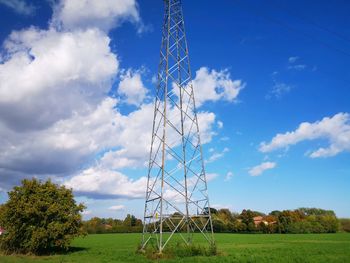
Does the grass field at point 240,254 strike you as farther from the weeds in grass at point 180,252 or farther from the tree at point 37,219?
the tree at point 37,219

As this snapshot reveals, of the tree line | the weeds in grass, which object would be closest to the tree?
the weeds in grass

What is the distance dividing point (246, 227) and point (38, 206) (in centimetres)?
8127

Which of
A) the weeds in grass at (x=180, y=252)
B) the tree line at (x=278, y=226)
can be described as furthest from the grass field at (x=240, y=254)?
the tree line at (x=278, y=226)

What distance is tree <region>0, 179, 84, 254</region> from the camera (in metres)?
33.0

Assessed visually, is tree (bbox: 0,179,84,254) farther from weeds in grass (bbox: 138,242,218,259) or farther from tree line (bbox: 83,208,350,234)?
tree line (bbox: 83,208,350,234)

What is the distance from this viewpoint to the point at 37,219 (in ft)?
111

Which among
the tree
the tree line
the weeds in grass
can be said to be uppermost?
the tree line

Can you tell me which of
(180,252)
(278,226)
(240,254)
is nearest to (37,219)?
(180,252)

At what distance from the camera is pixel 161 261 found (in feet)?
78.3

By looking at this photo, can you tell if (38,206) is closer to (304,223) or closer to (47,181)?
(47,181)

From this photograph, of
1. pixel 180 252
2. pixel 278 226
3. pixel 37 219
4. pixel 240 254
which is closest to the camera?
pixel 180 252

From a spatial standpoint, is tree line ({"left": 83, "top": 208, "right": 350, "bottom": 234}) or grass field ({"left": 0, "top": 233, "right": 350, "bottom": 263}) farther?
tree line ({"left": 83, "top": 208, "right": 350, "bottom": 234})

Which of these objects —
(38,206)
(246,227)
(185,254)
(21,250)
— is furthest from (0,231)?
(246,227)

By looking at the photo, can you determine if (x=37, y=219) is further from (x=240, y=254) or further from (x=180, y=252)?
(x=240, y=254)
